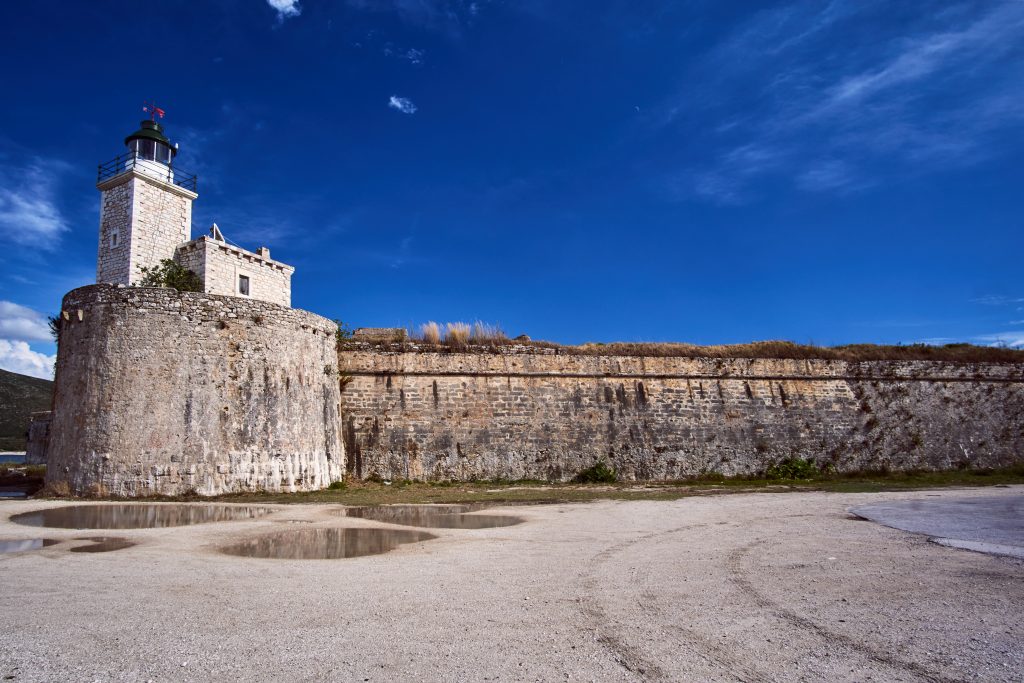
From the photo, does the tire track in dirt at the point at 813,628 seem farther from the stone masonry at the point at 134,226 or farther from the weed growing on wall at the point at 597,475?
the stone masonry at the point at 134,226

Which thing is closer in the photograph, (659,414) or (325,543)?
(325,543)

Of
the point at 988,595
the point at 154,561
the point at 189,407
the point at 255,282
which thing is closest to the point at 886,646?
the point at 988,595

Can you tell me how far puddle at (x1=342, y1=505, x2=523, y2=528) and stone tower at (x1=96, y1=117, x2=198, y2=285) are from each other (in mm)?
18819

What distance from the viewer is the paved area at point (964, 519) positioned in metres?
7.16

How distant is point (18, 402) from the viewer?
2862 inches

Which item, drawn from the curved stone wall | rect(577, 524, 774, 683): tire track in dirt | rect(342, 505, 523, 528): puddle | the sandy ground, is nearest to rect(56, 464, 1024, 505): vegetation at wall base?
the curved stone wall

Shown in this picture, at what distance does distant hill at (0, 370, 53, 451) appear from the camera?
64.8 meters

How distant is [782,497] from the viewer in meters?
13.7

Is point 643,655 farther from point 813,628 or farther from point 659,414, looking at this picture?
point 659,414

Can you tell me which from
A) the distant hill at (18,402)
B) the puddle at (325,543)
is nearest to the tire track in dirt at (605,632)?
the puddle at (325,543)

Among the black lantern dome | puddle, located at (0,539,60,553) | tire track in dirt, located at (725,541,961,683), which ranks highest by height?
the black lantern dome

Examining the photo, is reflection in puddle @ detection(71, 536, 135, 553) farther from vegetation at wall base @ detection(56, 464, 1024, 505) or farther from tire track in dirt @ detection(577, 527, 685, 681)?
tire track in dirt @ detection(577, 527, 685, 681)

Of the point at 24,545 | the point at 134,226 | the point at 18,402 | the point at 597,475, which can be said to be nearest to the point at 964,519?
the point at 597,475

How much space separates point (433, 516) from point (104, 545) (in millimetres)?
5001
